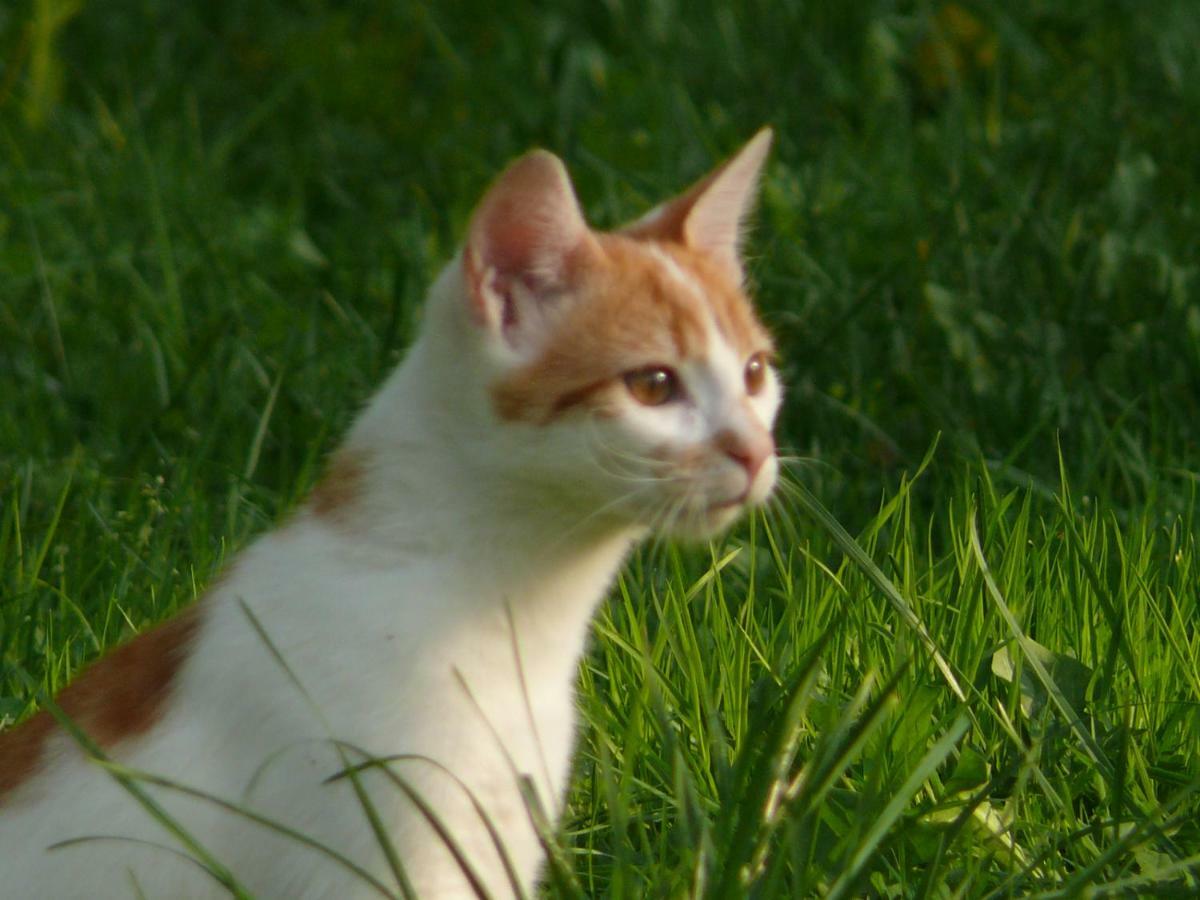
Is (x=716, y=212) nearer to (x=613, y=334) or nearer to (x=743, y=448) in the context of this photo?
(x=613, y=334)

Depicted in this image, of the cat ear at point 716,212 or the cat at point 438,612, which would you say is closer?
the cat at point 438,612

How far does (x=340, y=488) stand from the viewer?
2363 millimetres

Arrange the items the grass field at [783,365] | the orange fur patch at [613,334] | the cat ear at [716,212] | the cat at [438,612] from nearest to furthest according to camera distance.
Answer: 1. the cat at [438,612]
2. the orange fur patch at [613,334]
3. the grass field at [783,365]
4. the cat ear at [716,212]

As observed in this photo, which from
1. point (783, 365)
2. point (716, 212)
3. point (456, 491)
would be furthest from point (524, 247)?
point (783, 365)

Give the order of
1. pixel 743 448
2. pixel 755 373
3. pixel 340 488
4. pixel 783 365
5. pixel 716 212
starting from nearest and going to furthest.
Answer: pixel 743 448 < pixel 340 488 < pixel 755 373 < pixel 716 212 < pixel 783 365

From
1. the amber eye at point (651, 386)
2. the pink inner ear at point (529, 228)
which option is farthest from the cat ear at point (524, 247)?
the amber eye at point (651, 386)

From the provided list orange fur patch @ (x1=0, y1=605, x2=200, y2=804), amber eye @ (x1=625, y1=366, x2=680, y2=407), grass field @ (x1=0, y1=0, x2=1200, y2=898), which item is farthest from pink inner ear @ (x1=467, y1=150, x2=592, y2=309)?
orange fur patch @ (x1=0, y1=605, x2=200, y2=804)

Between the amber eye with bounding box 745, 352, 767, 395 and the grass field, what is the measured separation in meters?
0.23

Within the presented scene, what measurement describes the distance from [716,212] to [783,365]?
1.61 meters

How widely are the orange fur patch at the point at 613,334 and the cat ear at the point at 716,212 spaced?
0.18 m

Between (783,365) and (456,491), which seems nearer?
(456,491)

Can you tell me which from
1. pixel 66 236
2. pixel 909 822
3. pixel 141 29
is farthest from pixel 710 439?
pixel 141 29

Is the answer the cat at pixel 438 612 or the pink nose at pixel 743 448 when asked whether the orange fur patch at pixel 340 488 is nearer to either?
the cat at pixel 438 612

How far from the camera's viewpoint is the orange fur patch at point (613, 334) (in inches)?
89.0
